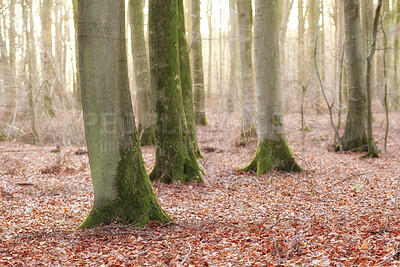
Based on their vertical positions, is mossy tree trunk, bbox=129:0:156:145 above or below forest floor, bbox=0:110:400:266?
above

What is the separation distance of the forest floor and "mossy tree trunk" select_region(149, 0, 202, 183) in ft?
1.60

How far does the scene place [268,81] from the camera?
8.22 metres

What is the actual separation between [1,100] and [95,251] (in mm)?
16437

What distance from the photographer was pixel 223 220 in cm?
546

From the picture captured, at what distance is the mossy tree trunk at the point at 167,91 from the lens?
289 inches

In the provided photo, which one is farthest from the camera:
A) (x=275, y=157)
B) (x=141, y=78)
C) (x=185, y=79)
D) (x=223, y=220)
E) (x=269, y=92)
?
(x=141, y=78)

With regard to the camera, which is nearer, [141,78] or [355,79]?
[355,79]

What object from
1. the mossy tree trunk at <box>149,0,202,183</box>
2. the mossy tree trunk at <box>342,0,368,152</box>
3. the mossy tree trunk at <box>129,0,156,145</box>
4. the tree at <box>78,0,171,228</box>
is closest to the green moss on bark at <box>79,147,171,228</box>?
the tree at <box>78,0,171,228</box>

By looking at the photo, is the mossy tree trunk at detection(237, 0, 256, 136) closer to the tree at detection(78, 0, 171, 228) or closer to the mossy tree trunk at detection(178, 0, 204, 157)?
the mossy tree trunk at detection(178, 0, 204, 157)

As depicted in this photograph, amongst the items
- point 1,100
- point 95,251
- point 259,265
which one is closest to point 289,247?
point 259,265

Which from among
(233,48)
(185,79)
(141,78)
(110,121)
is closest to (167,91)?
(185,79)

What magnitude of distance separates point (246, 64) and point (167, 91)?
7.25 m

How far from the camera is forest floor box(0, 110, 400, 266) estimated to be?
12.7 ft

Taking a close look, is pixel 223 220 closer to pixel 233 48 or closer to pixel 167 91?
pixel 167 91
